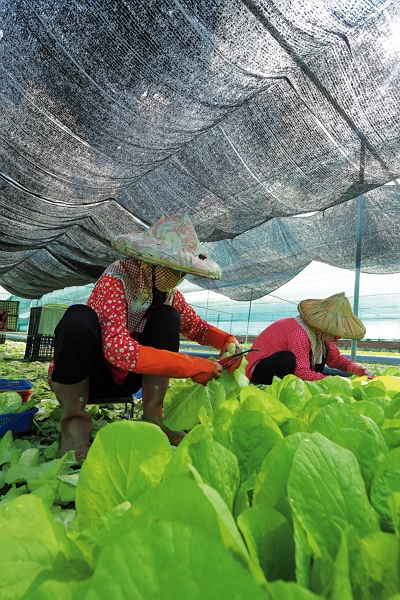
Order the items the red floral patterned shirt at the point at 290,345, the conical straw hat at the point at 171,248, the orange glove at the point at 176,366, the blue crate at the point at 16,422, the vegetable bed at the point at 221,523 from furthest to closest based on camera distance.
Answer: the red floral patterned shirt at the point at 290,345, the blue crate at the point at 16,422, the conical straw hat at the point at 171,248, the orange glove at the point at 176,366, the vegetable bed at the point at 221,523

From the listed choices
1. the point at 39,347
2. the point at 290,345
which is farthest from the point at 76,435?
the point at 39,347

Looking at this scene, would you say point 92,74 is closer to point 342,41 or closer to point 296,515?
point 342,41

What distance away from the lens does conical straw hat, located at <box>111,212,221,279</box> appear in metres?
1.68

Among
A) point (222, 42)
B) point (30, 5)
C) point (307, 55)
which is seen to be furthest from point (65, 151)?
point (307, 55)

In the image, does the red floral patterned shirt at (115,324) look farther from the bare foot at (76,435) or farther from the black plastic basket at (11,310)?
the black plastic basket at (11,310)

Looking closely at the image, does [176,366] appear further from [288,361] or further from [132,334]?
[288,361]

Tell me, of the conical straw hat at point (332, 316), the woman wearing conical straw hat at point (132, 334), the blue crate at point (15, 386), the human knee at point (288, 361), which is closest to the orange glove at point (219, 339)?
the woman wearing conical straw hat at point (132, 334)

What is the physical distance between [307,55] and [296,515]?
2210 millimetres

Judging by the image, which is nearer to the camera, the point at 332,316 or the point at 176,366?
the point at 176,366

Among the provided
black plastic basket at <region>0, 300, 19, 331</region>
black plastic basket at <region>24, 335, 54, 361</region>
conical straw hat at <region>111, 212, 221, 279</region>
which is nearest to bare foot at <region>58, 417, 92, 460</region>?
conical straw hat at <region>111, 212, 221, 279</region>

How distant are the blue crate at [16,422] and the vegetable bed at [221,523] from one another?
4.97 ft

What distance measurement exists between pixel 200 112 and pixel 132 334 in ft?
4.29

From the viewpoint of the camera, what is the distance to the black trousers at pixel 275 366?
2.71 meters

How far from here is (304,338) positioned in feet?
9.21
